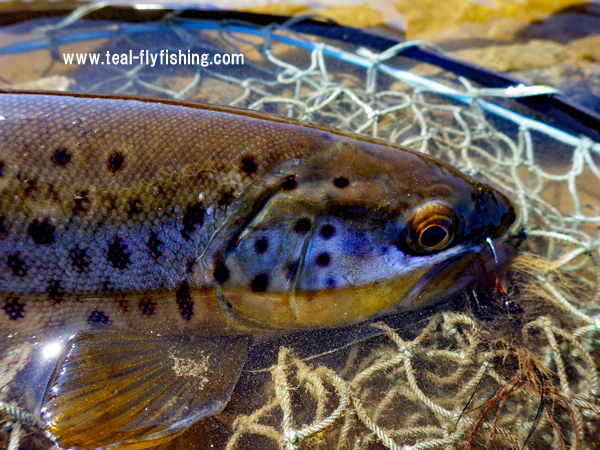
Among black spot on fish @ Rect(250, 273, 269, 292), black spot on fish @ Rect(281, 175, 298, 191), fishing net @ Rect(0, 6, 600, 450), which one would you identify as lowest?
fishing net @ Rect(0, 6, 600, 450)

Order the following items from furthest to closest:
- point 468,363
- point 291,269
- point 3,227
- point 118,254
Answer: point 468,363
point 291,269
point 118,254
point 3,227

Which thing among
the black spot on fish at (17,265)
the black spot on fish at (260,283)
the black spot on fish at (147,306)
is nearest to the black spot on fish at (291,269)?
the black spot on fish at (260,283)

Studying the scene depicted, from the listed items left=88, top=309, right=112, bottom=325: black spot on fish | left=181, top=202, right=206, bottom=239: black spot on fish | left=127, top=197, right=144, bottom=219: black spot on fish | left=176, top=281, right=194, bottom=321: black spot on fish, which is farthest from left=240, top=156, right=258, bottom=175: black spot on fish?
left=88, top=309, right=112, bottom=325: black spot on fish

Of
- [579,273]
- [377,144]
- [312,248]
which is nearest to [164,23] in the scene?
[377,144]

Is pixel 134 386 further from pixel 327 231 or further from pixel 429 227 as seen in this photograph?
pixel 429 227

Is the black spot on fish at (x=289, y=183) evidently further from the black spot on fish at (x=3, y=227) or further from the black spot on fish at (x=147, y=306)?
the black spot on fish at (x=3, y=227)

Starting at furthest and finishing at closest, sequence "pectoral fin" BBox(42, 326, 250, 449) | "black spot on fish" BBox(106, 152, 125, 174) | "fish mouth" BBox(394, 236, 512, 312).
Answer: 1. "fish mouth" BBox(394, 236, 512, 312)
2. "black spot on fish" BBox(106, 152, 125, 174)
3. "pectoral fin" BBox(42, 326, 250, 449)

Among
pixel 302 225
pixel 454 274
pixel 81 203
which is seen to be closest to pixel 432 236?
pixel 454 274

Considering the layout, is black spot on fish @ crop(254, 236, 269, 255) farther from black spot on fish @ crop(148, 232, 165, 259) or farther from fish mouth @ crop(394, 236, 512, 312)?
fish mouth @ crop(394, 236, 512, 312)
